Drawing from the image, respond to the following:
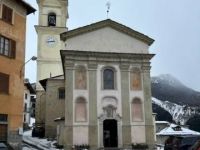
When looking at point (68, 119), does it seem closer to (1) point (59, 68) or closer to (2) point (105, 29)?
(2) point (105, 29)

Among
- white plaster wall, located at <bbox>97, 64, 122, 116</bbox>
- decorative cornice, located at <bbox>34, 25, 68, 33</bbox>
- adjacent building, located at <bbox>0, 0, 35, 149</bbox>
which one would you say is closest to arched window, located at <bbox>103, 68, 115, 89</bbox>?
white plaster wall, located at <bbox>97, 64, 122, 116</bbox>

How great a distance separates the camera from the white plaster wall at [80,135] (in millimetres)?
32656

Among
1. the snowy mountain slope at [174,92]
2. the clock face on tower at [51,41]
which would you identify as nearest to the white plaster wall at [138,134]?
the clock face on tower at [51,41]

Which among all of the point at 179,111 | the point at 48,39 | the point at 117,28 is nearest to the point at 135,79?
the point at 117,28

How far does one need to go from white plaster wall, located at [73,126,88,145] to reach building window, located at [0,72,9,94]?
336 inches

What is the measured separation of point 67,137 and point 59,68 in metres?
20.8

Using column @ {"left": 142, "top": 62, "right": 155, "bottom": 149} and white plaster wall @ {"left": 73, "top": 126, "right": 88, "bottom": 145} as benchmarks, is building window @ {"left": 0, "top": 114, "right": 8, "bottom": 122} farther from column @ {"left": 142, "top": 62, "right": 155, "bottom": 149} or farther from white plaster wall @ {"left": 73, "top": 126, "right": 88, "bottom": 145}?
column @ {"left": 142, "top": 62, "right": 155, "bottom": 149}

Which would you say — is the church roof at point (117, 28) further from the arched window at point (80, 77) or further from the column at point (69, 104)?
the column at point (69, 104)

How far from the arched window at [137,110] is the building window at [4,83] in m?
12.6

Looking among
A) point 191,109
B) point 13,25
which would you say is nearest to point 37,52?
point 13,25

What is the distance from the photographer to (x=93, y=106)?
33781 millimetres

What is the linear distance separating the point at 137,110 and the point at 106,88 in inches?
136

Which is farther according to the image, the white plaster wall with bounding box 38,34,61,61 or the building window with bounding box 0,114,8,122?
the white plaster wall with bounding box 38,34,61,61

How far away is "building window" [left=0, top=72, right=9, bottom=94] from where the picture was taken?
26.0 meters
